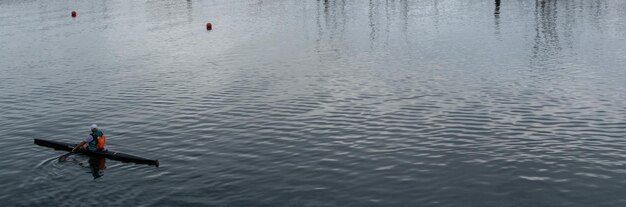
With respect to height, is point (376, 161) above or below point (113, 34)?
below

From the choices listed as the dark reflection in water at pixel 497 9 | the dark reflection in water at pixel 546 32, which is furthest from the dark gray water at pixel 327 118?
the dark reflection in water at pixel 497 9

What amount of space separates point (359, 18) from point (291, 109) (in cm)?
11075

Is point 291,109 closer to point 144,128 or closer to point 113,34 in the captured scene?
point 144,128

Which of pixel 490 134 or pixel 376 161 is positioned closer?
pixel 376 161

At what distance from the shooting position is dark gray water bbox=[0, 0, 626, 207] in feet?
126

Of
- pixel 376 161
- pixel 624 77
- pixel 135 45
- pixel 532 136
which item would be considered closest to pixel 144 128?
pixel 376 161

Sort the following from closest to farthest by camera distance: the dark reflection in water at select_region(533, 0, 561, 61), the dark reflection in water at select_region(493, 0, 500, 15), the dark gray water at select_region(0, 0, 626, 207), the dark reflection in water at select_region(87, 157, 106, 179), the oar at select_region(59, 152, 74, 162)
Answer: the dark gray water at select_region(0, 0, 626, 207)
the dark reflection in water at select_region(87, 157, 106, 179)
the oar at select_region(59, 152, 74, 162)
the dark reflection in water at select_region(533, 0, 561, 61)
the dark reflection in water at select_region(493, 0, 500, 15)

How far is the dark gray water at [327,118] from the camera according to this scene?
3838cm

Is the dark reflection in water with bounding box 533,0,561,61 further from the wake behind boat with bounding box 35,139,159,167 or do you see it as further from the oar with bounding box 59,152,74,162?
the oar with bounding box 59,152,74,162

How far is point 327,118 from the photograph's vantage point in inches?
2250

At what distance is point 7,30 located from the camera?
146 m

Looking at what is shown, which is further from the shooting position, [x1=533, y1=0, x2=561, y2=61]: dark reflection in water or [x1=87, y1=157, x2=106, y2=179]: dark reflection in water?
[x1=533, y1=0, x2=561, y2=61]: dark reflection in water

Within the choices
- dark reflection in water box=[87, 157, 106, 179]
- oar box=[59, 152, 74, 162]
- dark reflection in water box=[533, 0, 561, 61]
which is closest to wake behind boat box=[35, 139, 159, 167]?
dark reflection in water box=[87, 157, 106, 179]

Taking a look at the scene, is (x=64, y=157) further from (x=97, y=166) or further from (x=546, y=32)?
(x=546, y=32)
